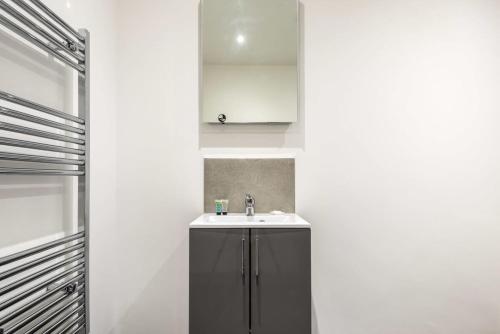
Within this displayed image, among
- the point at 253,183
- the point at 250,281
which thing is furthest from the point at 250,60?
the point at 250,281

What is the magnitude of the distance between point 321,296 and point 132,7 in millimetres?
2135

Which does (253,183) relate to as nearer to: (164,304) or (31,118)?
(164,304)

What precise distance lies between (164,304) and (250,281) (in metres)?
0.71

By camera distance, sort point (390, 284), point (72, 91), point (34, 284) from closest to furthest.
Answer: point (34, 284), point (72, 91), point (390, 284)

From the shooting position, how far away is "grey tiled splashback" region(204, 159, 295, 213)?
71.9 inches

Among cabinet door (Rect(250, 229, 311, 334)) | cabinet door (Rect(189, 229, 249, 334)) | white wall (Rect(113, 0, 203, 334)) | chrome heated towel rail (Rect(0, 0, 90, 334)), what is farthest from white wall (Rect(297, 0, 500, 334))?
chrome heated towel rail (Rect(0, 0, 90, 334))

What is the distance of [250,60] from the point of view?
1.82 metres

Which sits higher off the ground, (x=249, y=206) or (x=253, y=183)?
(x=253, y=183)

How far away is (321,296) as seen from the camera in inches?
71.1

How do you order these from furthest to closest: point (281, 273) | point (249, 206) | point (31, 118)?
point (249, 206) < point (281, 273) < point (31, 118)

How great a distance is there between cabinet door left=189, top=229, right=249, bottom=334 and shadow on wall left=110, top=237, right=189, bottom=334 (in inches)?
16.8

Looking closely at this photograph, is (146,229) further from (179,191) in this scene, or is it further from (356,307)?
(356,307)

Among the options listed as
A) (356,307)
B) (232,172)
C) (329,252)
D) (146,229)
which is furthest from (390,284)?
(146,229)

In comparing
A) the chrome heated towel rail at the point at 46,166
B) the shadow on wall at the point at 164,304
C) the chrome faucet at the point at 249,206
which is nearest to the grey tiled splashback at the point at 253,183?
the chrome faucet at the point at 249,206
